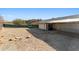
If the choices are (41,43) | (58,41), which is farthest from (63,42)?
(41,43)

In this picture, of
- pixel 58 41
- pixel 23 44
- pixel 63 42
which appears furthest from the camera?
pixel 58 41

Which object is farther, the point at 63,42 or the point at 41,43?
the point at 63,42

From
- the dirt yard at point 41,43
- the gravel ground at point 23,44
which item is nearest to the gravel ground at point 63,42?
the dirt yard at point 41,43

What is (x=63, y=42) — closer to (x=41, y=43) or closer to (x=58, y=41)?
(x=58, y=41)

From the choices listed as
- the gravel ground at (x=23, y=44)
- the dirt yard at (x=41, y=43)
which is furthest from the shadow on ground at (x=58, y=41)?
the gravel ground at (x=23, y=44)

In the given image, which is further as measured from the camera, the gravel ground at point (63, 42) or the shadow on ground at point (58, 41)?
the shadow on ground at point (58, 41)

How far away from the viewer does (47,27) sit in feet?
67.1

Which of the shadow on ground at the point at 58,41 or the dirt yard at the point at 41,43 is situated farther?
the shadow on ground at the point at 58,41

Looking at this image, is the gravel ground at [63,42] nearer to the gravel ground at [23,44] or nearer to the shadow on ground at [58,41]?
the shadow on ground at [58,41]

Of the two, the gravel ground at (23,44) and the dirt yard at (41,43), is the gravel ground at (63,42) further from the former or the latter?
the gravel ground at (23,44)

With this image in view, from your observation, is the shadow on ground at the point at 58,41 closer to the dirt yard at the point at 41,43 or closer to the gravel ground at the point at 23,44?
the dirt yard at the point at 41,43
